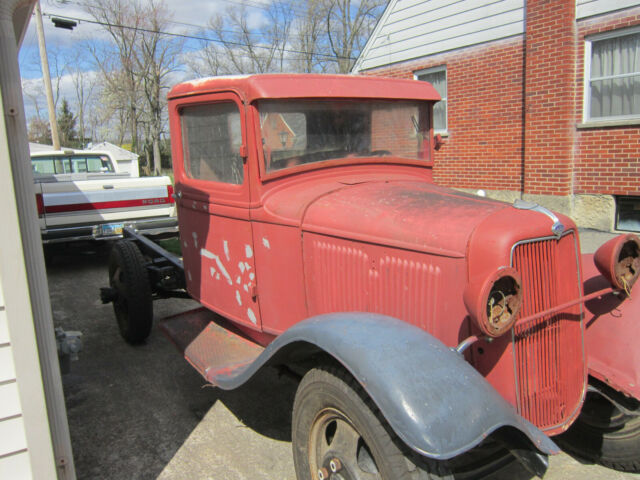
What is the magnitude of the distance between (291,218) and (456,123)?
6909 mm

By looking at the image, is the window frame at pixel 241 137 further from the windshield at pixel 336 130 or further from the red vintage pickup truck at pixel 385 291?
the windshield at pixel 336 130

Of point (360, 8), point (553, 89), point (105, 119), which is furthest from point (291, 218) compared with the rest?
point (105, 119)

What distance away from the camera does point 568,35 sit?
7.13m

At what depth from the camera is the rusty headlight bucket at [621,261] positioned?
2398 millimetres

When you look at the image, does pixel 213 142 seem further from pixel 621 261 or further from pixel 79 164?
pixel 79 164

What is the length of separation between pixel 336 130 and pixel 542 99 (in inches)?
225

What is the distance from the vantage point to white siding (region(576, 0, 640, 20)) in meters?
6.65

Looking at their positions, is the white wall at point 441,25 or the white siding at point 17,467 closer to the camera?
the white siding at point 17,467

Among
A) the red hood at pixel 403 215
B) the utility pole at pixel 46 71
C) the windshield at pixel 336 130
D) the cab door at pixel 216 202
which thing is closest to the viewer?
the red hood at pixel 403 215

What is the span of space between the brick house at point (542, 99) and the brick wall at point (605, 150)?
0.5 inches

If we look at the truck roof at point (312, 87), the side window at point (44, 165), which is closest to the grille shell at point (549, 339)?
the truck roof at point (312, 87)

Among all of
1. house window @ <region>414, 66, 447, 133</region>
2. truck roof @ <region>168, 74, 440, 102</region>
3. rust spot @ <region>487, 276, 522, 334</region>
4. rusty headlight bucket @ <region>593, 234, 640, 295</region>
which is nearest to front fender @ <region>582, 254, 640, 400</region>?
rusty headlight bucket @ <region>593, 234, 640, 295</region>

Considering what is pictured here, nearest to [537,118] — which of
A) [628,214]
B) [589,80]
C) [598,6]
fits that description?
[589,80]

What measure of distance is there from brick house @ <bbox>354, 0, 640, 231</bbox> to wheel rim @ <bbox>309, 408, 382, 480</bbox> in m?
6.42
